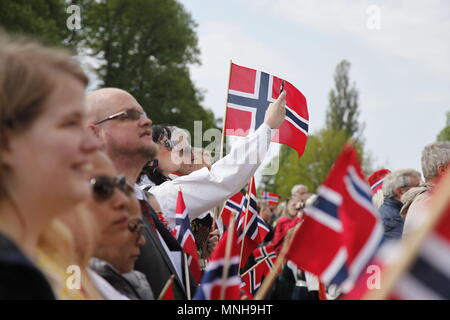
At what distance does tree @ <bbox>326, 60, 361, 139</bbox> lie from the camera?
6969 cm

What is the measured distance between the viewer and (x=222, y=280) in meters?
1.91

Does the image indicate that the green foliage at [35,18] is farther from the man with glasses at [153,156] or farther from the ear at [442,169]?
the man with glasses at [153,156]

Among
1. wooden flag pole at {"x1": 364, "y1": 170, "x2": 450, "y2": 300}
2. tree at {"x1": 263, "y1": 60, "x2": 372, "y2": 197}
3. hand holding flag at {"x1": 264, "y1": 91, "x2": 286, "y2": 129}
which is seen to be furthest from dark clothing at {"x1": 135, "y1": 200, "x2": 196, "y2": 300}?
tree at {"x1": 263, "y1": 60, "x2": 372, "y2": 197}

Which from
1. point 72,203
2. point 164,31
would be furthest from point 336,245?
point 164,31

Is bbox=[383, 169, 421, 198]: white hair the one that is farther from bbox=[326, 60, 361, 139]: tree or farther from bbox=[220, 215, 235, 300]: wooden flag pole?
bbox=[326, 60, 361, 139]: tree

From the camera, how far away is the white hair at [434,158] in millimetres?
4523

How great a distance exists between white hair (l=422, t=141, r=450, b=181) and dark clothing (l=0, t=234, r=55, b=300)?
373cm

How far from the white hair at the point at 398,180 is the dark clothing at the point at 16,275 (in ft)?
16.3

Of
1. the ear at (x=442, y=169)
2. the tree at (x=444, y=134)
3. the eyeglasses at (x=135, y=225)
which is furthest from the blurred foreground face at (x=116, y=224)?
the tree at (x=444, y=134)

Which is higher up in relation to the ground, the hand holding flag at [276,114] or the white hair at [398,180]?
the hand holding flag at [276,114]

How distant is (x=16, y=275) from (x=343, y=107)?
235ft

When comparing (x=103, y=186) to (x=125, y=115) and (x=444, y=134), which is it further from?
(x=444, y=134)
